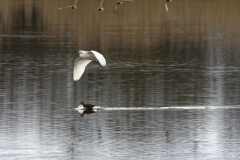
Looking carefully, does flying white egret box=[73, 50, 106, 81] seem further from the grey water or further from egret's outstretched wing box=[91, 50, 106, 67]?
the grey water

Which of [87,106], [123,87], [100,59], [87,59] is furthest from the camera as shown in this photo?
[123,87]

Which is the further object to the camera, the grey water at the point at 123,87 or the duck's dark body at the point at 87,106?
the duck's dark body at the point at 87,106

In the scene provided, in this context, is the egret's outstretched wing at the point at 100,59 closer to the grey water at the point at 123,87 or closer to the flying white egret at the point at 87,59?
the flying white egret at the point at 87,59

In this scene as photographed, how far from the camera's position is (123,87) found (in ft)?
121

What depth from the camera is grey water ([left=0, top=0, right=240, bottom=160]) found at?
2418 centimetres

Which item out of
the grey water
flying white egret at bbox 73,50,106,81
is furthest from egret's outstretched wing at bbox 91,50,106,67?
the grey water

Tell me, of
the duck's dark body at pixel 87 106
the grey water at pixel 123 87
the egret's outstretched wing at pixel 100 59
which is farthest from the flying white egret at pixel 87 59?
the duck's dark body at pixel 87 106

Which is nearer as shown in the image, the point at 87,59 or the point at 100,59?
the point at 100,59

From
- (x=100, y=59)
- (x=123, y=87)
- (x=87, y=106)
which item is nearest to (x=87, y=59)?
(x=100, y=59)

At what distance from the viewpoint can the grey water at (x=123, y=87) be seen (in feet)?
79.3

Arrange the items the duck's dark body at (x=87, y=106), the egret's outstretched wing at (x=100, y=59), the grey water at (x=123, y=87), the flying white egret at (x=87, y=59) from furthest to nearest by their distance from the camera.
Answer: the duck's dark body at (x=87, y=106), the grey water at (x=123, y=87), the flying white egret at (x=87, y=59), the egret's outstretched wing at (x=100, y=59)

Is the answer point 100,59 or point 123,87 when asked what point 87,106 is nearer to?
point 123,87

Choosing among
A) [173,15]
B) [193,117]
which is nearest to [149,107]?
[193,117]

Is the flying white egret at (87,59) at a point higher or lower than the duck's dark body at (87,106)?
higher
